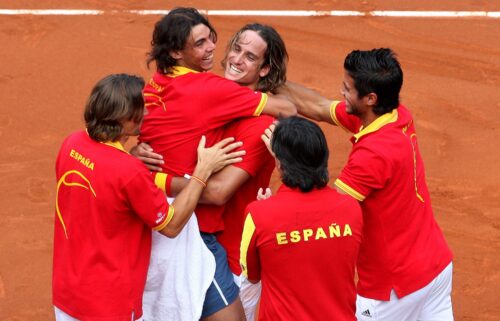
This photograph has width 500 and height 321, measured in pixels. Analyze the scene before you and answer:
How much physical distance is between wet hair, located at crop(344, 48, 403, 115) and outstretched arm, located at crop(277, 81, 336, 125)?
37.1 inches

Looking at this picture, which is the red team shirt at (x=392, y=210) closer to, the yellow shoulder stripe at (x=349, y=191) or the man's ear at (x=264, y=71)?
the yellow shoulder stripe at (x=349, y=191)

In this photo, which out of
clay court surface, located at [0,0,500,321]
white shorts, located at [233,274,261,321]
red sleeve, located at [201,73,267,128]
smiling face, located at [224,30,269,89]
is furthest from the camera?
clay court surface, located at [0,0,500,321]

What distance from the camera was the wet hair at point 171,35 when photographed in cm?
657

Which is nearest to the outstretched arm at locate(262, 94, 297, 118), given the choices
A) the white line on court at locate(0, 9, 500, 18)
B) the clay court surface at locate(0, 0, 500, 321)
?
the clay court surface at locate(0, 0, 500, 321)

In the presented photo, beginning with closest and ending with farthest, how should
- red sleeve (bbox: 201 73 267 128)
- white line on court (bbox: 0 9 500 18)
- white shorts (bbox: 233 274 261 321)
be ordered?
red sleeve (bbox: 201 73 267 128)
white shorts (bbox: 233 274 261 321)
white line on court (bbox: 0 9 500 18)

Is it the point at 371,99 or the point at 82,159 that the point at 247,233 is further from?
the point at 371,99

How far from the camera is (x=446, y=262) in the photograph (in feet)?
21.7

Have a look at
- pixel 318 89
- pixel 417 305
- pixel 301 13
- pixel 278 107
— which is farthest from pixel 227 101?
pixel 301 13

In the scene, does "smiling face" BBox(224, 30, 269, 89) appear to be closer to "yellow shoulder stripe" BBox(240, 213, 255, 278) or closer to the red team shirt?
the red team shirt

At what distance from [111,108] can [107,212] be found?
0.59 m

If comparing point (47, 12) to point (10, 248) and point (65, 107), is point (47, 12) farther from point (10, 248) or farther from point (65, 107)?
point (10, 248)

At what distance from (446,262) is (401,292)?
15.5 inches

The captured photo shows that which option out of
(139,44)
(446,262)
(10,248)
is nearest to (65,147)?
(446,262)

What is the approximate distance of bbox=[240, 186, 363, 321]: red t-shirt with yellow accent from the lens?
5.50 m
